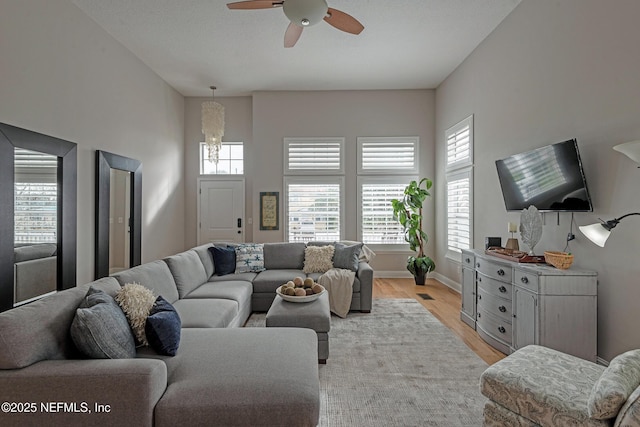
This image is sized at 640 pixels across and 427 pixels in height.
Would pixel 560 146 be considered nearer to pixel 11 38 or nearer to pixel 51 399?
pixel 51 399

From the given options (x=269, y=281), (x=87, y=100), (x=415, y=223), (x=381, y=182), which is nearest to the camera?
(x=87, y=100)

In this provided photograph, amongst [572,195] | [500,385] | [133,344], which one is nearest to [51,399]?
[133,344]

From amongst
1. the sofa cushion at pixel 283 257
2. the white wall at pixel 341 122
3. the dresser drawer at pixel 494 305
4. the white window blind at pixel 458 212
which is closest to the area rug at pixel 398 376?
the dresser drawer at pixel 494 305

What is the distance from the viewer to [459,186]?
5242mm

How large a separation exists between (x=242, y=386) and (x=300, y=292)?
58.3 inches

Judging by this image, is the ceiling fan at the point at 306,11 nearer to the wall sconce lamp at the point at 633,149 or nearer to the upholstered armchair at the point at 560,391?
the wall sconce lamp at the point at 633,149

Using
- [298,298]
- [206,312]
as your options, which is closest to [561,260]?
[298,298]

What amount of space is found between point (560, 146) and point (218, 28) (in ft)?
13.0

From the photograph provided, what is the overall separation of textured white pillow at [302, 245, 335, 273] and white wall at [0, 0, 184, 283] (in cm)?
263

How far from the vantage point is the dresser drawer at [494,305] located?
300 centimetres

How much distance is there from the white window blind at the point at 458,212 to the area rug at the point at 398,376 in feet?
5.61

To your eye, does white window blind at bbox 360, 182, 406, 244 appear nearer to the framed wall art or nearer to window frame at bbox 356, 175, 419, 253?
window frame at bbox 356, 175, 419, 253

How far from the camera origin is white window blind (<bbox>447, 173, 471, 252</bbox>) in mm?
4945

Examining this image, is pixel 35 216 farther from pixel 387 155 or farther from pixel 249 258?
pixel 387 155
